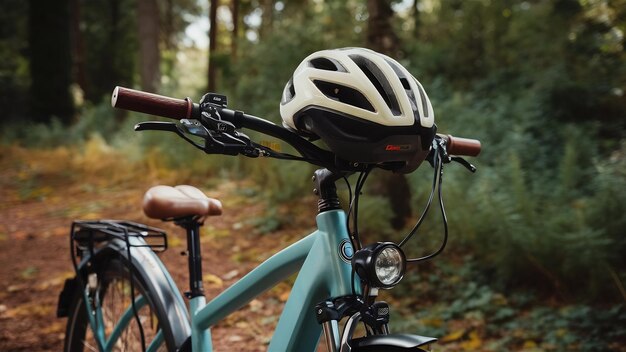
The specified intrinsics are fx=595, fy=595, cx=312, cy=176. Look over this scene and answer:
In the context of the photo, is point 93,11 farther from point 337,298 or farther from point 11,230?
point 337,298

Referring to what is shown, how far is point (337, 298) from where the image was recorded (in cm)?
177

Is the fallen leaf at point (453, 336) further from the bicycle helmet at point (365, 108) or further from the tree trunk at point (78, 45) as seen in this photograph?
the tree trunk at point (78, 45)

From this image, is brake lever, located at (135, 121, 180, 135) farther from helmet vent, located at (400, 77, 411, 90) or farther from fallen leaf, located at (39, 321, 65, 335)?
fallen leaf, located at (39, 321, 65, 335)

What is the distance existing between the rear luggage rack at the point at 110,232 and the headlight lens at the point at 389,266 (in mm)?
1283

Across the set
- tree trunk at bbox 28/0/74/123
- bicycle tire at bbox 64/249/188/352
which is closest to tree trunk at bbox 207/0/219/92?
tree trunk at bbox 28/0/74/123

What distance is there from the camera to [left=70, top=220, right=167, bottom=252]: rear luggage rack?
270 centimetres

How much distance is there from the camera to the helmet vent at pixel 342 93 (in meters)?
1.62

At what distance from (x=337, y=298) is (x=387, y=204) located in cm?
380

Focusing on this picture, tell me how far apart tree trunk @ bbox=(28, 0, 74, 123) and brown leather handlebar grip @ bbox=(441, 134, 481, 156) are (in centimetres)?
1420

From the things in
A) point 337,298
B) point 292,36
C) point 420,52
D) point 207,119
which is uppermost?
point 292,36

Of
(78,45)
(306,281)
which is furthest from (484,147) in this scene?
(78,45)

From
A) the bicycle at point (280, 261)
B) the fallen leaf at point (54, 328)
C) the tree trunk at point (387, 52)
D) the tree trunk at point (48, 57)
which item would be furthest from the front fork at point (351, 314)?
the tree trunk at point (48, 57)

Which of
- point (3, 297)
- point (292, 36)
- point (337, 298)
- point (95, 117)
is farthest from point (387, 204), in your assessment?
point (95, 117)

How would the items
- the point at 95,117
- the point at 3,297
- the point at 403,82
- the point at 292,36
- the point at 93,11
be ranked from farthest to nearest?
the point at 93,11 < the point at 95,117 < the point at 292,36 < the point at 3,297 < the point at 403,82
